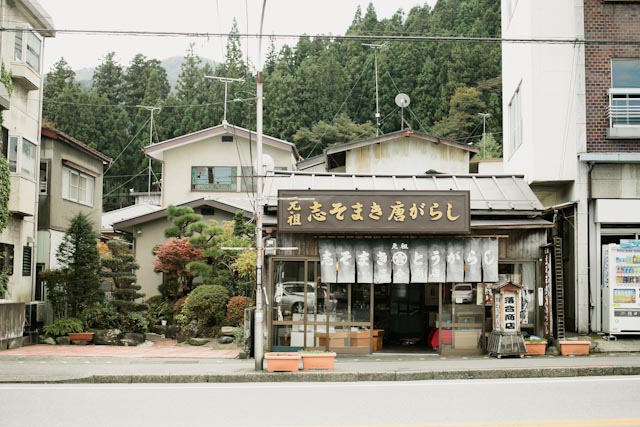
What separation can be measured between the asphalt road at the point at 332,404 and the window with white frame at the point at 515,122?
35.1 feet

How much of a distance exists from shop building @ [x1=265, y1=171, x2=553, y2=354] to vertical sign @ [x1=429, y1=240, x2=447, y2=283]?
3cm

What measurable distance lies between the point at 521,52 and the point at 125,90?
5702cm

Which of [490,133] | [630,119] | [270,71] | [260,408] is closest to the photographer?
[260,408]

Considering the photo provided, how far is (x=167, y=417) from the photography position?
9.84 m

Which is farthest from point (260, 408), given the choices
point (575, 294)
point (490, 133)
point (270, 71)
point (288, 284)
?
point (270, 71)

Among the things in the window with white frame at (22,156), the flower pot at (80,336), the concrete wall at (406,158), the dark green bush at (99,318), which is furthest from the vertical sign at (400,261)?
the concrete wall at (406,158)

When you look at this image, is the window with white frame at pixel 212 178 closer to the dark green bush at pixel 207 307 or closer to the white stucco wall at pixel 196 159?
the white stucco wall at pixel 196 159

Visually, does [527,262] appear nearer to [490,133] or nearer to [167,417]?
[167,417]

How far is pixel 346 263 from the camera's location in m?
18.6

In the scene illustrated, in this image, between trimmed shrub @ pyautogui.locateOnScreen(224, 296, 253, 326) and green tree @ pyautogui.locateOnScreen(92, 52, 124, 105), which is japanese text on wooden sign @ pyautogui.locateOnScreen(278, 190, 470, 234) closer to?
trimmed shrub @ pyautogui.locateOnScreen(224, 296, 253, 326)

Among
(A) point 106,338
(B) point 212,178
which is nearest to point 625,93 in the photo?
(A) point 106,338

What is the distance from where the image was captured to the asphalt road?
9.55 meters

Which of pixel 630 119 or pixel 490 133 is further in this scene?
pixel 490 133

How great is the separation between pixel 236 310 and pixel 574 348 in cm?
1055
